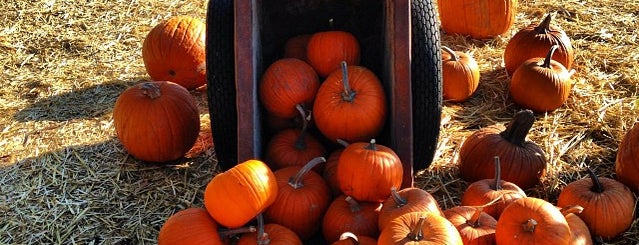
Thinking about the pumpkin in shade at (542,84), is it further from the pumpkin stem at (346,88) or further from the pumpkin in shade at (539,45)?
the pumpkin stem at (346,88)

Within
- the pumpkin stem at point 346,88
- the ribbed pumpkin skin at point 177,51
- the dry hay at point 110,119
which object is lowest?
the dry hay at point 110,119

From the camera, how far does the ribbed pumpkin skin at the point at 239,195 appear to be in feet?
9.01

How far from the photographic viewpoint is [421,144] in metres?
3.47

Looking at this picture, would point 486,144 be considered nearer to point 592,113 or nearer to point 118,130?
point 592,113

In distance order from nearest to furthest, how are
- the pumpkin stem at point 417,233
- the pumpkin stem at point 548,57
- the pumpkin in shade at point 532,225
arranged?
the pumpkin stem at point 417,233 < the pumpkin in shade at point 532,225 < the pumpkin stem at point 548,57

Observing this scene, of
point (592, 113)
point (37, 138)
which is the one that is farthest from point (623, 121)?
point (37, 138)

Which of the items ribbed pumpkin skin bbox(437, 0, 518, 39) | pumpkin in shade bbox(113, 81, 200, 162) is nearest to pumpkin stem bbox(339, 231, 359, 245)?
pumpkin in shade bbox(113, 81, 200, 162)

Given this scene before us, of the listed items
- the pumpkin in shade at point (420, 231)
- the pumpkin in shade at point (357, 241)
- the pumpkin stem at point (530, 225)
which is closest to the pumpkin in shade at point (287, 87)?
the pumpkin in shade at point (357, 241)

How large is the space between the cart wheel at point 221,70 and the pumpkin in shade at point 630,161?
1980mm

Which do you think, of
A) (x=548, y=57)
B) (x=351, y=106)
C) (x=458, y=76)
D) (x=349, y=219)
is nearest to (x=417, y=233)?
(x=349, y=219)

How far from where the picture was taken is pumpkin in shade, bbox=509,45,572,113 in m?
4.27

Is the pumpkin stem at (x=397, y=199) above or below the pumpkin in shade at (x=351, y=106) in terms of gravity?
below

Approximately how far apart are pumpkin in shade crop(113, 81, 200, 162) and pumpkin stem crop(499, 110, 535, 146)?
5.56ft

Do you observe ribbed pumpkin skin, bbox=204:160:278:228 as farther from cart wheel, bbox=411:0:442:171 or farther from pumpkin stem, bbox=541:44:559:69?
pumpkin stem, bbox=541:44:559:69
